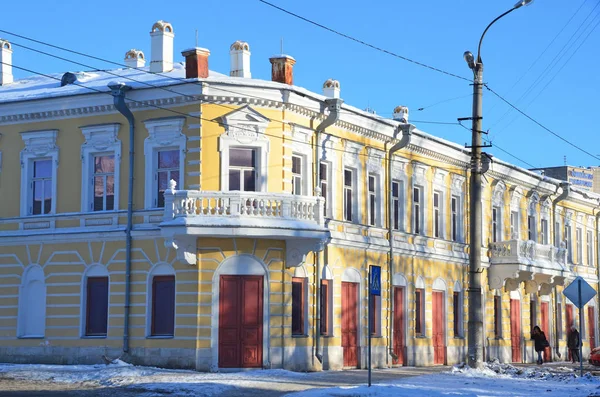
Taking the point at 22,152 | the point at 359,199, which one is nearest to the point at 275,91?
the point at 359,199

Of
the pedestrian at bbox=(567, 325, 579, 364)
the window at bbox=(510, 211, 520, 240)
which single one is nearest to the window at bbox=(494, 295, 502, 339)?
the pedestrian at bbox=(567, 325, 579, 364)

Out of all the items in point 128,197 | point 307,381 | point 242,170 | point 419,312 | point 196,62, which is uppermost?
point 196,62

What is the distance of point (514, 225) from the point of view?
4566cm

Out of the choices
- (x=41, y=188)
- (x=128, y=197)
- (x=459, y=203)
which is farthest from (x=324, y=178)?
(x=459, y=203)

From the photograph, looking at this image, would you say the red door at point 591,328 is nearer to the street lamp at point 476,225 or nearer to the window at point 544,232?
the window at point 544,232

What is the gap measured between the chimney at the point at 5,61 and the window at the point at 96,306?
9.81 meters

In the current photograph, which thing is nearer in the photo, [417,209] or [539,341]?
[417,209]

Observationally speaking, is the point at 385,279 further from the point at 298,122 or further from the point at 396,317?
the point at 298,122

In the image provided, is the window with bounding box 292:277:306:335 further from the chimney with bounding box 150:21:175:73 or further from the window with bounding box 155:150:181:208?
the chimney with bounding box 150:21:175:73

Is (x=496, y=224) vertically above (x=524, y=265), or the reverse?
(x=496, y=224)

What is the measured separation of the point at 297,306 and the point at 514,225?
1848 centimetres

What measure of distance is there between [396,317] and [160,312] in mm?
9791

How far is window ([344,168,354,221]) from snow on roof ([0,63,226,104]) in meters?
5.25

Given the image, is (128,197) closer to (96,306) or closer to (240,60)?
(96,306)
